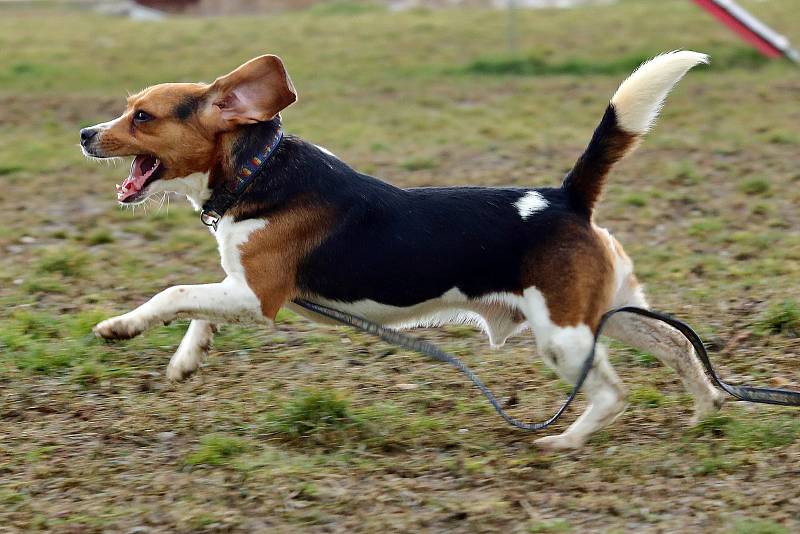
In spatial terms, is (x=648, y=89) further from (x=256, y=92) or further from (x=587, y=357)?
(x=256, y=92)

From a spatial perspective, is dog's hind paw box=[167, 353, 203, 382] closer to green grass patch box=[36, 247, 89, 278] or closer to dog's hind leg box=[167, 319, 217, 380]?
dog's hind leg box=[167, 319, 217, 380]

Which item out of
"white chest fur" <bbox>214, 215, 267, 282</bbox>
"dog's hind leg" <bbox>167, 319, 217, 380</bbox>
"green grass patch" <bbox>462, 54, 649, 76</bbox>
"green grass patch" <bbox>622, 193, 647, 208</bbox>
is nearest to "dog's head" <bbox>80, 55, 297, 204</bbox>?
"white chest fur" <bbox>214, 215, 267, 282</bbox>

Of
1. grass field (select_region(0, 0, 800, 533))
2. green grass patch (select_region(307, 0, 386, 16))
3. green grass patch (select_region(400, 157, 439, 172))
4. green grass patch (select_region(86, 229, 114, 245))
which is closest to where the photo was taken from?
grass field (select_region(0, 0, 800, 533))

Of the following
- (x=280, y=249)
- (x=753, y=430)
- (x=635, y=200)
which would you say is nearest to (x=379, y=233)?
(x=280, y=249)

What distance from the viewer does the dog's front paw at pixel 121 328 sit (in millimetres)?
4801

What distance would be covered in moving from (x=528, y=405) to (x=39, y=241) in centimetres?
444

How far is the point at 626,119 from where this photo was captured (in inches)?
A: 191

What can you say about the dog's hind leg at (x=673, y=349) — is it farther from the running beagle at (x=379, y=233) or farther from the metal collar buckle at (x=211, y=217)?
the metal collar buckle at (x=211, y=217)

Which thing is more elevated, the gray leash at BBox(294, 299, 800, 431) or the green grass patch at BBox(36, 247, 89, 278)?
the gray leash at BBox(294, 299, 800, 431)

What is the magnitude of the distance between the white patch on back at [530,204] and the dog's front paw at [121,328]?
65.5 inches

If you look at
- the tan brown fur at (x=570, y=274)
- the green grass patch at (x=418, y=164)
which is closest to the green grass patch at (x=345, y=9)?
the green grass patch at (x=418, y=164)

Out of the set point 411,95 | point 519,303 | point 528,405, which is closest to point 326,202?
point 519,303

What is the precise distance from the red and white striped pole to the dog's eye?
1238cm

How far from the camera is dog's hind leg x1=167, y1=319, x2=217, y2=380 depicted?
A: 5344 mm
